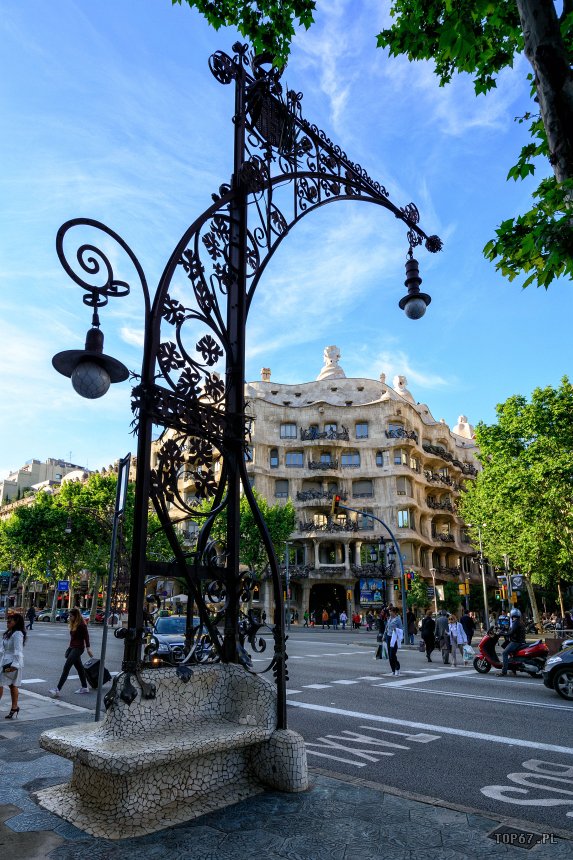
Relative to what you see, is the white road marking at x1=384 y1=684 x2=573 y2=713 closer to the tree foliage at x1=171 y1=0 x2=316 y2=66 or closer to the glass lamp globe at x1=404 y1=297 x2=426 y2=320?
the glass lamp globe at x1=404 y1=297 x2=426 y2=320

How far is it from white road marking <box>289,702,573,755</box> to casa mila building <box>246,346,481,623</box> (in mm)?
37850

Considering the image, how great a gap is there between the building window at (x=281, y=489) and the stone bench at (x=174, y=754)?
47.1m

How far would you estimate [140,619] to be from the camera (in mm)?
3926

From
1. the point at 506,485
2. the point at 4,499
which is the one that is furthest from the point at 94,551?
the point at 4,499

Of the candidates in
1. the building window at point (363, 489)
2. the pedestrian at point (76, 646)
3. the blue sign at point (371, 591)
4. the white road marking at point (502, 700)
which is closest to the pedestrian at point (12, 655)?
the pedestrian at point (76, 646)

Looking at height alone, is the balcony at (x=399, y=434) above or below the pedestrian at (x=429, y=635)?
above

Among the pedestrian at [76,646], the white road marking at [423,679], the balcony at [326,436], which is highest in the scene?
the balcony at [326,436]

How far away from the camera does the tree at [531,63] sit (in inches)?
165

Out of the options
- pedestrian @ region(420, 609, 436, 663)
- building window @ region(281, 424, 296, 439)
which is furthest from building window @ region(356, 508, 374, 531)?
pedestrian @ region(420, 609, 436, 663)

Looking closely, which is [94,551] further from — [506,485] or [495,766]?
[495,766]

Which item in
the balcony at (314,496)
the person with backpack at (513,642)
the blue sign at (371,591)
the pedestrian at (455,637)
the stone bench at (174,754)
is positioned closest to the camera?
the stone bench at (174,754)

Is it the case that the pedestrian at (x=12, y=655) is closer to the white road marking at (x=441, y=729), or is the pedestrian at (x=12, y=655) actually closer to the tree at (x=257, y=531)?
the white road marking at (x=441, y=729)

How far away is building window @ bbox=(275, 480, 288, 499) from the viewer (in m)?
51.7

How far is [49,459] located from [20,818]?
402 ft
